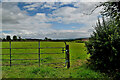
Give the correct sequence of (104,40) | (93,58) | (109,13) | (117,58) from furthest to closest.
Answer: (109,13), (93,58), (104,40), (117,58)

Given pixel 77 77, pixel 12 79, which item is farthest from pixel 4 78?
pixel 77 77

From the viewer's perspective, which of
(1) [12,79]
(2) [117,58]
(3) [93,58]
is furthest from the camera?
(3) [93,58]

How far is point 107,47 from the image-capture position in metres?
6.46

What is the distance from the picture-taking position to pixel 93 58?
7477 millimetres

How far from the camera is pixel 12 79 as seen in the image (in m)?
5.46

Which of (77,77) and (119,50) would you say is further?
(119,50)

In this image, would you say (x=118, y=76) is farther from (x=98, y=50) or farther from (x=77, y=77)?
(x=77, y=77)

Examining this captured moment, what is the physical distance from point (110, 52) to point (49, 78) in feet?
13.4

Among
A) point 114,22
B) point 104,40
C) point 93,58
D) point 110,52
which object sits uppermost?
point 114,22

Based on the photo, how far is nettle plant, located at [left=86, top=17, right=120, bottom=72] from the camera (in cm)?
632

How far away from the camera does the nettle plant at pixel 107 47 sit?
6324 mm

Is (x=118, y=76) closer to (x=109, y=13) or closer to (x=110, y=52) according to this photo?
(x=110, y=52)

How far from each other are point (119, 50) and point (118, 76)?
1499mm

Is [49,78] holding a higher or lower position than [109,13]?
lower
